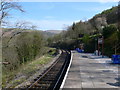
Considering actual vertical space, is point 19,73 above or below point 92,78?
below

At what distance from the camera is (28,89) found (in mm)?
11156

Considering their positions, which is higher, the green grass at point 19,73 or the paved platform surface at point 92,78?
the paved platform surface at point 92,78

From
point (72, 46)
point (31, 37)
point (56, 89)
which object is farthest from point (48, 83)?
point (72, 46)

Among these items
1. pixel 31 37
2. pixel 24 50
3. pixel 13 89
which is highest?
pixel 31 37

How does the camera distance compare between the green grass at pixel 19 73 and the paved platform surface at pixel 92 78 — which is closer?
the paved platform surface at pixel 92 78

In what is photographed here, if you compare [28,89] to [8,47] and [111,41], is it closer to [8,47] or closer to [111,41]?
[8,47]

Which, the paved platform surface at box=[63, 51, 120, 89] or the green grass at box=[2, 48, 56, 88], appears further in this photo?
the green grass at box=[2, 48, 56, 88]

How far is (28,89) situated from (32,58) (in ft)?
67.8

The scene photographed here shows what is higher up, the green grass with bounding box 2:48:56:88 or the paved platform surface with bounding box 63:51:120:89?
the paved platform surface with bounding box 63:51:120:89

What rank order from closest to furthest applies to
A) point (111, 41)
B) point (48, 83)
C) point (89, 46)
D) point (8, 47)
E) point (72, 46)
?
point (48, 83), point (8, 47), point (111, 41), point (89, 46), point (72, 46)

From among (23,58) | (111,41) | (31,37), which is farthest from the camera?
(111,41)

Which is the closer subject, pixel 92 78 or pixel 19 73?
pixel 92 78

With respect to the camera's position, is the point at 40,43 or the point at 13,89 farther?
the point at 40,43

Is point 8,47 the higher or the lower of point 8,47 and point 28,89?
the higher
